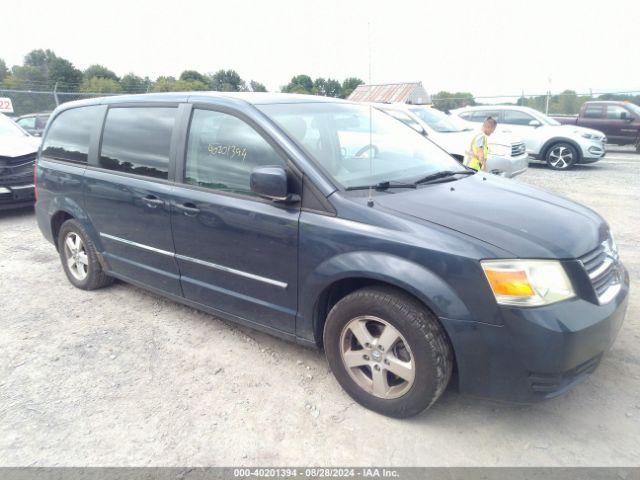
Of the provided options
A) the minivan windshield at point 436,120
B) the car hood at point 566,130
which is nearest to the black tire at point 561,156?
the car hood at point 566,130

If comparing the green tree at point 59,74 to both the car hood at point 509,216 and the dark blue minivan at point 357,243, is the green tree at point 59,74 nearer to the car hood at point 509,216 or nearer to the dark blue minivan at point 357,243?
the dark blue minivan at point 357,243

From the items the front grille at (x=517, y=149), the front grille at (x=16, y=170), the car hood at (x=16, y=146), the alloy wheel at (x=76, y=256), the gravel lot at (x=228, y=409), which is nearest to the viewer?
the gravel lot at (x=228, y=409)

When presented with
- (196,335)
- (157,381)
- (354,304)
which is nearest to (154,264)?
(196,335)

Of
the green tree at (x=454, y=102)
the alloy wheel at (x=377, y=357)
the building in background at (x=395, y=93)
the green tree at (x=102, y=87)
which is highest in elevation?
the green tree at (x=102, y=87)

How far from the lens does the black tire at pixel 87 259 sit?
4215 millimetres

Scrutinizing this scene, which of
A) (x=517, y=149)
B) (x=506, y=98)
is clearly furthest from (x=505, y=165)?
(x=506, y=98)

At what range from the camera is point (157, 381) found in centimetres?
302

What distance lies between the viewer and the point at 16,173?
6988 mm

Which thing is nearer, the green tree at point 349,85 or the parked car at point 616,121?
the parked car at point 616,121

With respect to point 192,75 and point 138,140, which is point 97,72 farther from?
point 138,140

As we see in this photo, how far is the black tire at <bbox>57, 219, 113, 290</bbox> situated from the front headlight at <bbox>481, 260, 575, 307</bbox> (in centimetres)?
342

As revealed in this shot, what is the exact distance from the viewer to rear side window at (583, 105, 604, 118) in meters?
14.7

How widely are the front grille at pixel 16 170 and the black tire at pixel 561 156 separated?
11.2 m

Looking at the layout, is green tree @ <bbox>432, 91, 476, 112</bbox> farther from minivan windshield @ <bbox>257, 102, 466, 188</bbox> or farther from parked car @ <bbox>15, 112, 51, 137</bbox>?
minivan windshield @ <bbox>257, 102, 466, 188</bbox>
